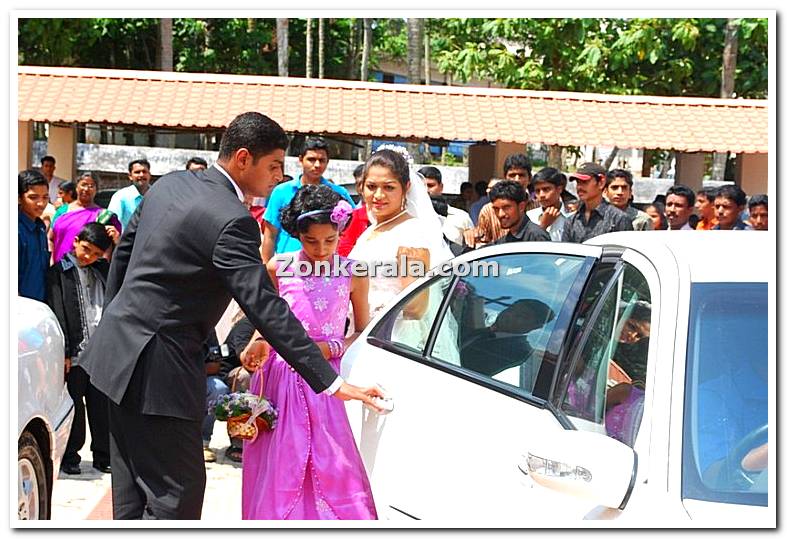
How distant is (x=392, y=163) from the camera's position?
5113mm

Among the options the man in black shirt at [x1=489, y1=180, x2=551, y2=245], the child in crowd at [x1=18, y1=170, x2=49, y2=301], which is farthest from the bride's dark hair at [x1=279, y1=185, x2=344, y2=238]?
the child in crowd at [x1=18, y1=170, x2=49, y2=301]

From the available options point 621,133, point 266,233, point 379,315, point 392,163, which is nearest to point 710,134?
point 621,133

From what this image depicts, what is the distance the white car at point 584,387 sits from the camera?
244cm

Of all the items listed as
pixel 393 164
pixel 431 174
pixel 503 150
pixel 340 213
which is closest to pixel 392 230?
pixel 393 164

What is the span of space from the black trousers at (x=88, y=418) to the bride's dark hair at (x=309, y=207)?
7.62ft

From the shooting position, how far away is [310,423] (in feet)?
14.1

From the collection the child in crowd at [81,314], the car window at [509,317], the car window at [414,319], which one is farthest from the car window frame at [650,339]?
the child in crowd at [81,314]

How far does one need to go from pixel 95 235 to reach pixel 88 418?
1.10 m

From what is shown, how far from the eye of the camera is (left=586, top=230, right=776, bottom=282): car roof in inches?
110

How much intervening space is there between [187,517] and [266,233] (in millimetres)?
3461

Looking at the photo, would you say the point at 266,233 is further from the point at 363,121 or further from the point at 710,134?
the point at 710,134

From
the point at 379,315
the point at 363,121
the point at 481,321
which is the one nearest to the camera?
the point at 481,321

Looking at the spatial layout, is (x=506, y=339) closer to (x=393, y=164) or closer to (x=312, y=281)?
(x=312, y=281)

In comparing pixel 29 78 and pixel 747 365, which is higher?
pixel 29 78
